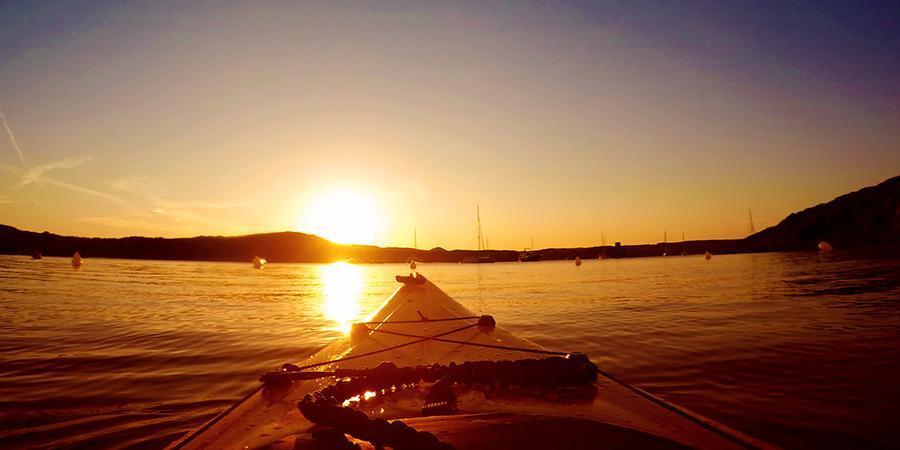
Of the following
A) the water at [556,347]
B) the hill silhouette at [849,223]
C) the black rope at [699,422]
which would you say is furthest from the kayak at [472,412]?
the hill silhouette at [849,223]

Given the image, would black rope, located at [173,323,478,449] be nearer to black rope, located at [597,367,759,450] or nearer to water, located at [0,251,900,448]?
water, located at [0,251,900,448]

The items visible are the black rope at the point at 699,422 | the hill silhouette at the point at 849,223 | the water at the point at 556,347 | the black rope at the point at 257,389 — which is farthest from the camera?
the hill silhouette at the point at 849,223

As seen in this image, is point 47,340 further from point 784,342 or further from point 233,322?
point 784,342

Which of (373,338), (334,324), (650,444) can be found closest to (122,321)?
(334,324)

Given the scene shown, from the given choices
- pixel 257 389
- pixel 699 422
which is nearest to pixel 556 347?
pixel 699 422

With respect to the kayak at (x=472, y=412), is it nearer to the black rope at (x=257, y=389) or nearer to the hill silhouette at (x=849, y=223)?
the black rope at (x=257, y=389)

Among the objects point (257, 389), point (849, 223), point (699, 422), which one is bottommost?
point (257, 389)

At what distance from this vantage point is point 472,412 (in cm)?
371

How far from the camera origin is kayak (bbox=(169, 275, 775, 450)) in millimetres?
3055

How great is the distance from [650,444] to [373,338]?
17.1 ft

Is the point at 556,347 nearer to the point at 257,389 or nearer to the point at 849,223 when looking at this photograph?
the point at 257,389

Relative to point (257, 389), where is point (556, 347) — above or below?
below

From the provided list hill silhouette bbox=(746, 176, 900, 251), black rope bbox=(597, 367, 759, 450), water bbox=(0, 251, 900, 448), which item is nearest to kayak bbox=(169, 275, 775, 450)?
black rope bbox=(597, 367, 759, 450)

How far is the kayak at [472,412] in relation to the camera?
10.0ft
